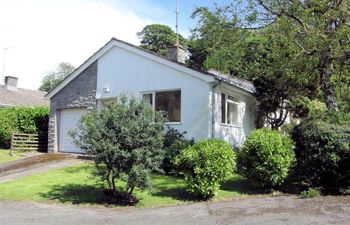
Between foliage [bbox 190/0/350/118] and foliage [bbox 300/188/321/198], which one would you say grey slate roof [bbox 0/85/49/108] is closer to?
foliage [bbox 190/0/350/118]

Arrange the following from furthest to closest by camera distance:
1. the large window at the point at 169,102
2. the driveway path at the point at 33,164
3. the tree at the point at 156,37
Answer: the tree at the point at 156,37
the large window at the point at 169,102
the driveway path at the point at 33,164

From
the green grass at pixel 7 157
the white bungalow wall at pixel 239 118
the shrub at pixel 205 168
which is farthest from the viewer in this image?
the green grass at pixel 7 157

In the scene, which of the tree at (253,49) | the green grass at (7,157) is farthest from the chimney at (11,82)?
the tree at (253,49)

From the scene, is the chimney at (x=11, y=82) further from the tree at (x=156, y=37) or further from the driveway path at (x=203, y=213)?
the driveway path at (x=203, y=213)

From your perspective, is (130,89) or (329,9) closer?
(329,9)

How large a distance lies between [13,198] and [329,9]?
12.1m

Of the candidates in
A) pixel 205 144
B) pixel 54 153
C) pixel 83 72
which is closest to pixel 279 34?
pixel 205 144

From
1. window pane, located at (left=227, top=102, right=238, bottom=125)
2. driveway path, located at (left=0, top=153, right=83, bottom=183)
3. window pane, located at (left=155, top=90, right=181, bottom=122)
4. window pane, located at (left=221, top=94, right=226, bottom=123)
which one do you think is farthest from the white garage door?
window pane, located at (left=227, top=102, right=238, bottom=125)

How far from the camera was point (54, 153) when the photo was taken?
2095 centimetres

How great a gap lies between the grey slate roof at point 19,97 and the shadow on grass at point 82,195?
79.4 feet

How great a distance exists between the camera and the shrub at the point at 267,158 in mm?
11672

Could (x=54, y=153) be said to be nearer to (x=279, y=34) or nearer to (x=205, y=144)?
(x=205, y=144)

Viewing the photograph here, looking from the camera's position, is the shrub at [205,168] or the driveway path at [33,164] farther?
the driveway path at [33,164]

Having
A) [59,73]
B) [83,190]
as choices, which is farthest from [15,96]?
[59,73]
